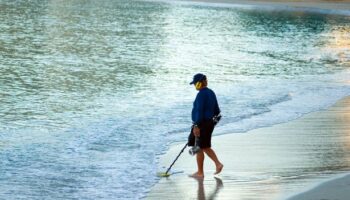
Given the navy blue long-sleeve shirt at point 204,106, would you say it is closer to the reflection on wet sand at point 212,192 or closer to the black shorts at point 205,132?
the black shorts at point 205,132

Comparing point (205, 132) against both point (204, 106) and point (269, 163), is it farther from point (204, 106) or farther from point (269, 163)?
point (269, 163)

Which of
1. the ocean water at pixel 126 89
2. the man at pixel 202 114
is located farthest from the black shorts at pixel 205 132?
the ocean water at pixel 126 89

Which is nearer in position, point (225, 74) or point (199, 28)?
point (225, 74)

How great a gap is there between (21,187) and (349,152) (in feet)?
17.5

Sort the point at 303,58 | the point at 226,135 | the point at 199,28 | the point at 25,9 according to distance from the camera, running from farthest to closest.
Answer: the point at 25,9, the point at 199,28, the point at 303,58, the point at 226,135

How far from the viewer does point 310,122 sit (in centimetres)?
1655

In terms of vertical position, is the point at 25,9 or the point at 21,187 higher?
the point at 21,187

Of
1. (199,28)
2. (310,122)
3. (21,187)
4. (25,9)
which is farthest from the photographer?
(25,9)

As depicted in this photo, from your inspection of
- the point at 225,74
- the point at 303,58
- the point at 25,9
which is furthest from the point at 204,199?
the point at 25,9

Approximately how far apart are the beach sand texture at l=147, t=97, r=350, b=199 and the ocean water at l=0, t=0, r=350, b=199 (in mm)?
481

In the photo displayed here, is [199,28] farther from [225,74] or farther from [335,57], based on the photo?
[225,74]

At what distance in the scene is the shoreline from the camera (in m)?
83.3

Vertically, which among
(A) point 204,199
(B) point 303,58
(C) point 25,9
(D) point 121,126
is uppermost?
(A) point 204,199

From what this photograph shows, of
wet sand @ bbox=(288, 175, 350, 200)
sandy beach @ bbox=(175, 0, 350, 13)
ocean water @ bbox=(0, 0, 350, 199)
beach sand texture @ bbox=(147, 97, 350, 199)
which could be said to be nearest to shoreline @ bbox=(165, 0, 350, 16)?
sandy beach @ bbox=(175, 0, 350, 13)
